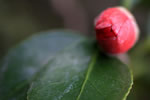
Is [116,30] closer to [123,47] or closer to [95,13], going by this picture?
[123,47]

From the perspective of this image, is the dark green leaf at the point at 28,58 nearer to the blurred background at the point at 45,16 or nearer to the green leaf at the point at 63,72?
the green leaf at the point at 63,72

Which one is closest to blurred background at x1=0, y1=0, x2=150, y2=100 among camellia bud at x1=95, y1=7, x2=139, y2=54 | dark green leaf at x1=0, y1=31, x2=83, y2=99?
dark green leaf at x1=0, y1=31, x2=83, y2=99

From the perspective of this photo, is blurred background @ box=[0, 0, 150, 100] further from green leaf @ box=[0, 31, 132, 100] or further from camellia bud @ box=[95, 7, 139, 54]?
camellia bud @ box=[95, 7, 139, 54]

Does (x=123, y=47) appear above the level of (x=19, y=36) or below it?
above

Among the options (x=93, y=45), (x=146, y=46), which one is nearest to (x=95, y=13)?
(x=146, y=46)

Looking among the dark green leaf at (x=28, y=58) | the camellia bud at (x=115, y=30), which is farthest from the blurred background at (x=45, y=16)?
the camellia bud at (x=115, y=30)

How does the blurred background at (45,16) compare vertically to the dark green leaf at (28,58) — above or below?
below

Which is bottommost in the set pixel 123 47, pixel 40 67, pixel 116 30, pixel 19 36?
pixel 19 36
